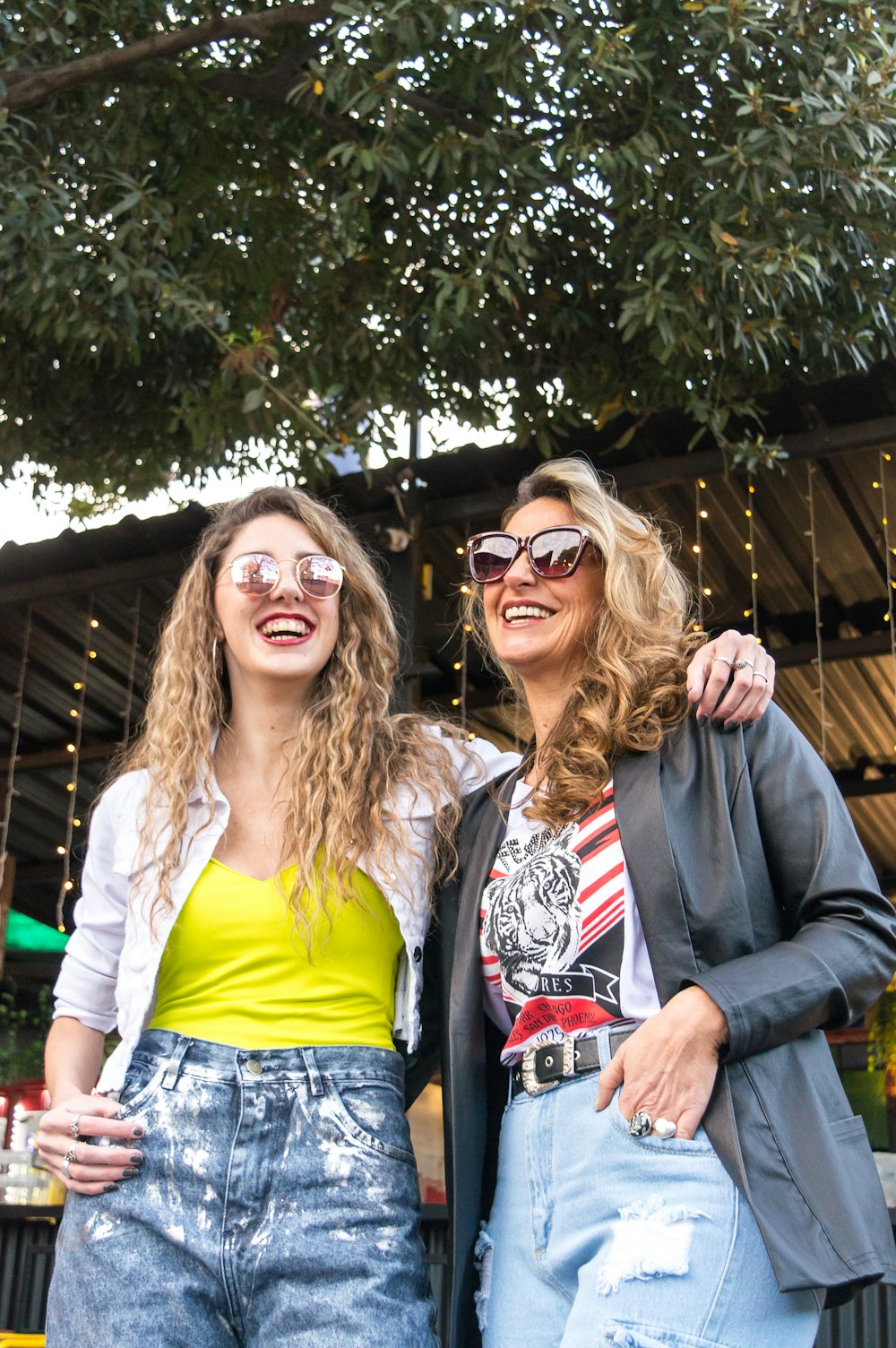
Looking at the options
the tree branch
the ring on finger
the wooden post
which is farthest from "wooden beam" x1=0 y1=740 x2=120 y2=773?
the ring on finger

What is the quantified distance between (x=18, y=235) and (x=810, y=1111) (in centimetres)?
362

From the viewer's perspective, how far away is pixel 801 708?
30.6ft

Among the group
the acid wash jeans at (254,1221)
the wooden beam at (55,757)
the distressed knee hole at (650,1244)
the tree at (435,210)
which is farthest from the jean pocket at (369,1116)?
the wooden beam at (55,757)

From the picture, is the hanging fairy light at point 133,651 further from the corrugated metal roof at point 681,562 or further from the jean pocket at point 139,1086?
the jean pocket at point 139,1086

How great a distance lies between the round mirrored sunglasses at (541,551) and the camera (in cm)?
210

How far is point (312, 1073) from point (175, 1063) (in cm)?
19

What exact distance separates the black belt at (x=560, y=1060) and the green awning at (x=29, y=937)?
Result: 10.1 meters

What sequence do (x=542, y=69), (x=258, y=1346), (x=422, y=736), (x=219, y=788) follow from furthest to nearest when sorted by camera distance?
(x=542, y=69) < (x=422, y=736) < (x=219, y=788) < (x=258, y=1346)

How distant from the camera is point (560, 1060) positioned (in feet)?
5.56

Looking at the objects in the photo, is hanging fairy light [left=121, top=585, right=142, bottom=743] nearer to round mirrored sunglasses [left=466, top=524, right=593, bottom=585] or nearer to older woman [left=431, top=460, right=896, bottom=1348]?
round mirrored sunglasses [left=466, top=524, right=593, bottom=585]

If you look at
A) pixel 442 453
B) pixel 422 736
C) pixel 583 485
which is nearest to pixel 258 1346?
pixel 422 736

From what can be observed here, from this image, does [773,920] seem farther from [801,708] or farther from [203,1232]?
[801,708]

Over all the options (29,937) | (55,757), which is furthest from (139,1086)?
(29,937)

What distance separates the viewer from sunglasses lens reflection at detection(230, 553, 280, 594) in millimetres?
2174
